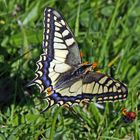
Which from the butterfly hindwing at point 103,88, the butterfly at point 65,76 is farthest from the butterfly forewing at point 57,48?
the butterfly hindwing at point 103,88

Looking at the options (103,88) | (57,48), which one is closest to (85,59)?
(57,48)

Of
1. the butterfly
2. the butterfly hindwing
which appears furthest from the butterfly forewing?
the butterfly hindwing

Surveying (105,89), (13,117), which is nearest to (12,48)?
(13,117)

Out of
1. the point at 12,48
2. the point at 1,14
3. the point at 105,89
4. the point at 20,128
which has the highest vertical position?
the point at 1,14

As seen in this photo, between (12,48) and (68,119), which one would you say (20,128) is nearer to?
(68,119)

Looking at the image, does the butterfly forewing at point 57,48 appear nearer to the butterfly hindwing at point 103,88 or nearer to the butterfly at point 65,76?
the butterfly at point 65,76

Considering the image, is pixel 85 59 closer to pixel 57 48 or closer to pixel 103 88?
pixel 57 48
